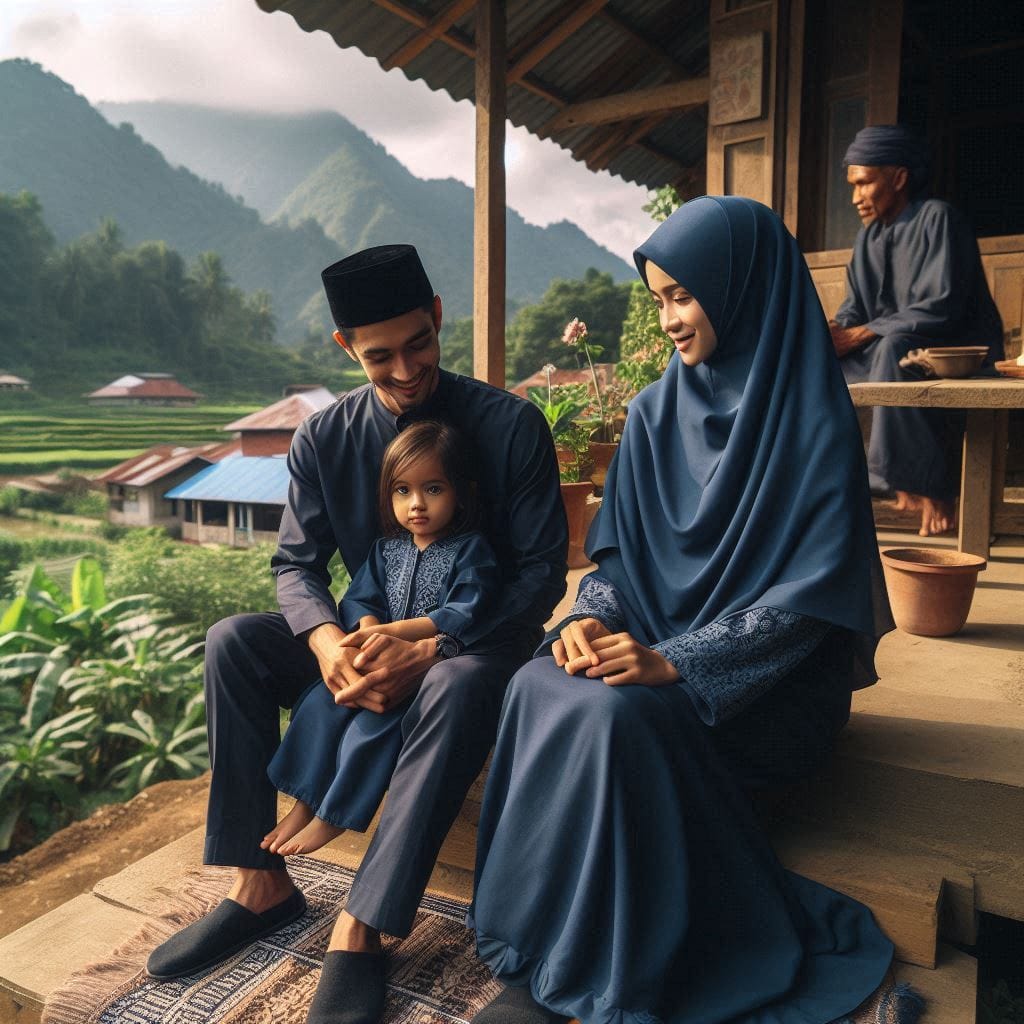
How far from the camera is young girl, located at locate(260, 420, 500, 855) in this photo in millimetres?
1743

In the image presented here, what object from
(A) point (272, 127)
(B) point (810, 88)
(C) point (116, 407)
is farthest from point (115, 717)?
(A) point (272, 127)

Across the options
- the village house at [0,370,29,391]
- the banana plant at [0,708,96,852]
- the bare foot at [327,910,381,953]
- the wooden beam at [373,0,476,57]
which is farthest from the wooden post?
the village house at [0,370,29,391]

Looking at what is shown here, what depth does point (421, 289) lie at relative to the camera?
196 cm

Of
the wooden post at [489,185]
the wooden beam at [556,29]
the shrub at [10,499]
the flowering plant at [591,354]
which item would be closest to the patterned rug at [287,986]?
the flowering plant at [591,354]

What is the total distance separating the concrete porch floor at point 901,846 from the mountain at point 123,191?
46.8 m

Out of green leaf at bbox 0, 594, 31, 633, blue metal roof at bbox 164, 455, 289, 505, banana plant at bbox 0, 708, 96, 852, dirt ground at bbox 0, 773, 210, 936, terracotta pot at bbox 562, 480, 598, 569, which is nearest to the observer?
dirt ground at bbox 0, 773, 210, 936

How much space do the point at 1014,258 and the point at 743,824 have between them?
4.60 m

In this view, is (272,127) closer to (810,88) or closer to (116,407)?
(116,407)

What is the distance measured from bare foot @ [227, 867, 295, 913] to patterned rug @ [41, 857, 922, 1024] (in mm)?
71

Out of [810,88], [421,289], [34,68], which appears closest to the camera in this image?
[421,289]

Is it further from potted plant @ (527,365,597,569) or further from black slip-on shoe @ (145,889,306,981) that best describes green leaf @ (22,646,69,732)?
black slip-on shoe @ (145,889,306,981)

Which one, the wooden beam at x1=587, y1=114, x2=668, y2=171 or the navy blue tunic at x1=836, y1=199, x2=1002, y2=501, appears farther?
the wooden beam at x1=587, y1=114, x2=668, y2=171

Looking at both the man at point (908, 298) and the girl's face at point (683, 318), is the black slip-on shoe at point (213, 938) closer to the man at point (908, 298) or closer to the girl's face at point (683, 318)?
the girl's face at point (683, 318)

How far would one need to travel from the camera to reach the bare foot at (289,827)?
1.81m
